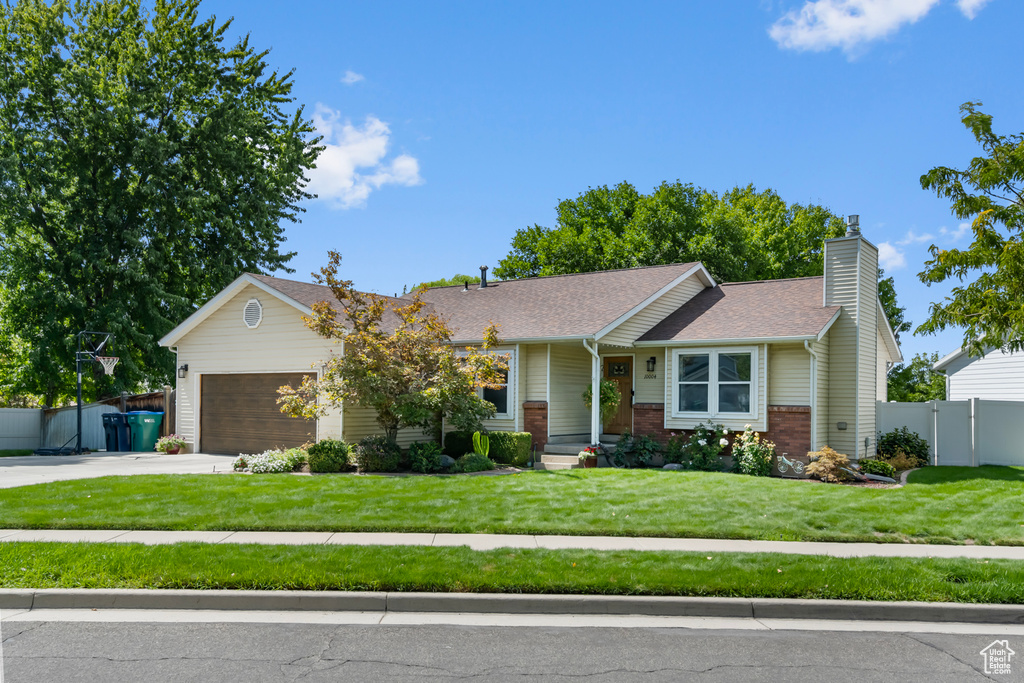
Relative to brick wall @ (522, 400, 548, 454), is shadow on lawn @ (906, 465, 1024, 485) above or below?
below

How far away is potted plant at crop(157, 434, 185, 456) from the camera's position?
67.5 ft

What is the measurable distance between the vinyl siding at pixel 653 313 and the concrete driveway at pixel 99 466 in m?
9.28

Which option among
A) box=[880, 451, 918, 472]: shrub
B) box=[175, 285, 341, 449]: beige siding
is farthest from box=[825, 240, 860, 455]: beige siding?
box=[175, 285, 341, 449]: beige siding

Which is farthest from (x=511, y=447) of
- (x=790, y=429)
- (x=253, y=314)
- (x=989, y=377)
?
(x=989, y=377)

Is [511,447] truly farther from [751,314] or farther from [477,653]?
[477,653]

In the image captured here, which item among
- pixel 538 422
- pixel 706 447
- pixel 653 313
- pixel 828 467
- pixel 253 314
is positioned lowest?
pixel 828 467

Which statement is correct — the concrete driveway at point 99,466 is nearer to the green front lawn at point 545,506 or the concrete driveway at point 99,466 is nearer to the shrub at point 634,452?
the green front lawn at point 545,506

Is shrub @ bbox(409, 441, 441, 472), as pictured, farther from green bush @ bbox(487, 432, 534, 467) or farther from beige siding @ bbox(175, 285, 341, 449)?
beige siding @ bbox(175, 285, 341, 449)

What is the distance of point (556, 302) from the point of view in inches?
812

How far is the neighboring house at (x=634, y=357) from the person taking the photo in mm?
17000

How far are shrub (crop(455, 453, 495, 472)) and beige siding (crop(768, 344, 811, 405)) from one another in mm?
6409

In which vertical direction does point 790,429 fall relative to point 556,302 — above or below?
below

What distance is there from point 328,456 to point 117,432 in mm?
10226
